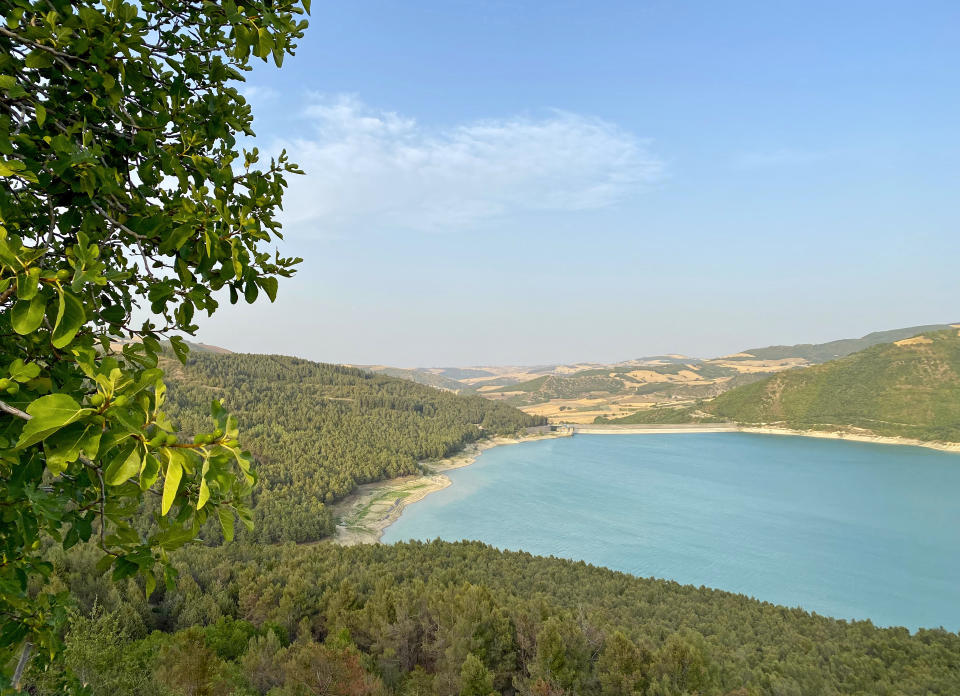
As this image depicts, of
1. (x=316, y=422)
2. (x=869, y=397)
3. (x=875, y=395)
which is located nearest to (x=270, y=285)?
(x=316, y=422)

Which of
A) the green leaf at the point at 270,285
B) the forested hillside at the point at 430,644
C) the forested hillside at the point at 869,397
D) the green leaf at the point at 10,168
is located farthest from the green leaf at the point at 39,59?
the forested hillside at the point at 869,397

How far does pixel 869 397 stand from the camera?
9425 cm

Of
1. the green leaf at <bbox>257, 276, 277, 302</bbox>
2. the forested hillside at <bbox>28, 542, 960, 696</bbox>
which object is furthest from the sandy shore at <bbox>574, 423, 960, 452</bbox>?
the green leaf at <bbox>257, 276, 277, 302</bbox>

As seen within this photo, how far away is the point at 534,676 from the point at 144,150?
1499cm

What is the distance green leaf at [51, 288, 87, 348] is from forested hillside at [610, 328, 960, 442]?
10802 cm

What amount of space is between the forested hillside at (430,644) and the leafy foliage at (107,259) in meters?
6.69

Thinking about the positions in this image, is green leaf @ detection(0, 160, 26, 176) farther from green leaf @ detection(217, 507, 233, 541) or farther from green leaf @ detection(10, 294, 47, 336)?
green leaf @ detection(217, 507, 233, 541)

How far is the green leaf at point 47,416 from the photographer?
0.98 metres

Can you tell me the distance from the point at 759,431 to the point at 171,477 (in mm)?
118963

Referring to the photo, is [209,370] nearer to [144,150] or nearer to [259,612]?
[259,612]

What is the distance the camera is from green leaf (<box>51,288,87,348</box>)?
123 cm

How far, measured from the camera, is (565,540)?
148ft

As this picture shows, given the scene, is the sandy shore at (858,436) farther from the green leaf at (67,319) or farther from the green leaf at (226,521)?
the green leaf at (67,319)

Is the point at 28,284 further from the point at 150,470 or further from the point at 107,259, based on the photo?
the point at 107,259
